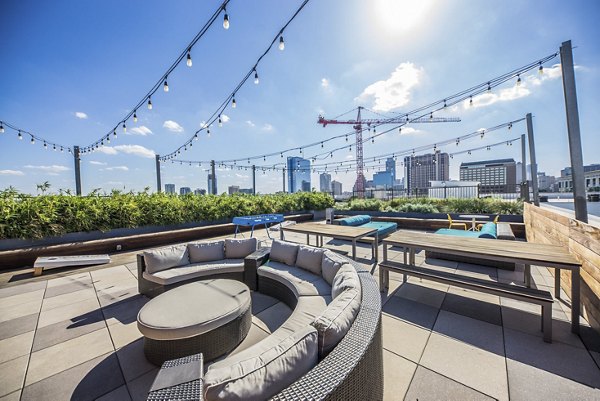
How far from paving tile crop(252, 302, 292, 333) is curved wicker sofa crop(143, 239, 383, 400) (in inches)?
46.2

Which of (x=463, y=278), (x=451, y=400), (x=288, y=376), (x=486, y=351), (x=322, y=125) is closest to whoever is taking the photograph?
(x=288, y=376)

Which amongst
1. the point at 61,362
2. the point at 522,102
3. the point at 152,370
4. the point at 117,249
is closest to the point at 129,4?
the point at 117,249

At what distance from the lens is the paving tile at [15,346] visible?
1.94 m

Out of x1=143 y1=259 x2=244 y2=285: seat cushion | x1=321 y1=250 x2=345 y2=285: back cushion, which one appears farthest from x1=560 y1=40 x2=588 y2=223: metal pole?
x1=143 y1=259 x2=244 y2=285: seat cushion

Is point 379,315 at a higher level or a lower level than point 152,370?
higher

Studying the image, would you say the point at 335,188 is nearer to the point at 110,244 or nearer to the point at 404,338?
the point at 110,244

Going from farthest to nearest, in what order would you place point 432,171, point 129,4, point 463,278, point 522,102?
point 432,171
point 522,102
point 129,4
point 463,278

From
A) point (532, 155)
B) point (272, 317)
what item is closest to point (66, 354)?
point (272, 317)

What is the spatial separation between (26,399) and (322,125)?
33930 millimetres

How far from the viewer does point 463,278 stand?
2457mm

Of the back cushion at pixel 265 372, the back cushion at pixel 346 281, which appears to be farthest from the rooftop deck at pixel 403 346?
the back cushion at pixel 265 372

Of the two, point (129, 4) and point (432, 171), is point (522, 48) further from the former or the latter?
point (432, 171)

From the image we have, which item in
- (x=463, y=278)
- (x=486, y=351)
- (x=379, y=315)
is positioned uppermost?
(x=379, y=315)

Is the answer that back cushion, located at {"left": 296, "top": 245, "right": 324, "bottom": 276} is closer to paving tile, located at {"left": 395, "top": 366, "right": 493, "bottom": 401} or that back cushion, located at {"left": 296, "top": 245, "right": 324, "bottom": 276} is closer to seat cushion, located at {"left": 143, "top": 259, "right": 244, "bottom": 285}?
seat cushion, located at {"left": 143, "top": 259, "right": 244, "bottom": 285}
